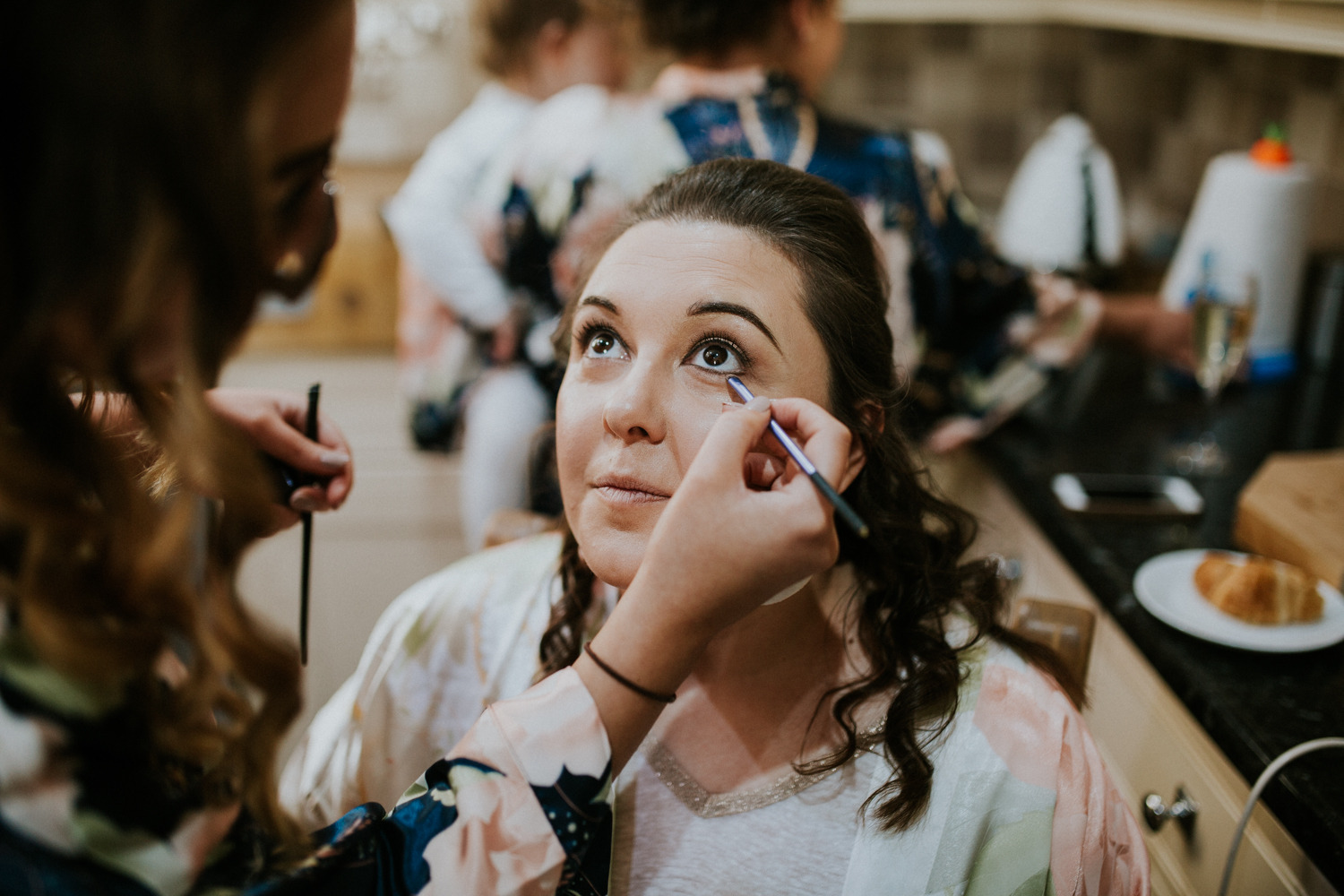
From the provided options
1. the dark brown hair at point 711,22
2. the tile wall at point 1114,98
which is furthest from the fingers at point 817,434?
the tile wall at point 1114,98

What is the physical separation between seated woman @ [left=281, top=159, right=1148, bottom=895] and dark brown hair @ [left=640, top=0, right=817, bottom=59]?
623 mm

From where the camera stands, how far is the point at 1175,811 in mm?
1104

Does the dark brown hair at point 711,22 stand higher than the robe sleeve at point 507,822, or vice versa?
the dark brown hair at point 711,22

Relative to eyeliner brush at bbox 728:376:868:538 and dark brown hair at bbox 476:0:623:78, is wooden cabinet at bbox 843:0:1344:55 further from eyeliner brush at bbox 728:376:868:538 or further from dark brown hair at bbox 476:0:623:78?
eyeliner brush at bbox 728:376:868:538

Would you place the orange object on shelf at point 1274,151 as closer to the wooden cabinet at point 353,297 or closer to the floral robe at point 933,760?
the floral robe at point 933,760

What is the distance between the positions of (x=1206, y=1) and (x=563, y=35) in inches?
48.5

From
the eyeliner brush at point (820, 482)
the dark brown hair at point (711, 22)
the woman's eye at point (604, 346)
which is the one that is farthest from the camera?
the dark brown hair at point (711, 22)

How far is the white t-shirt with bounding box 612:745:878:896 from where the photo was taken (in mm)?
908

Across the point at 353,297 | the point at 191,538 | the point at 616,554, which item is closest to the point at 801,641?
the point at 616,554

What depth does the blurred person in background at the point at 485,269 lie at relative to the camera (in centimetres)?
207

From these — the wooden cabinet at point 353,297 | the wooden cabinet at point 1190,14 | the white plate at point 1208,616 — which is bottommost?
the wooden cabinet at point 353,297

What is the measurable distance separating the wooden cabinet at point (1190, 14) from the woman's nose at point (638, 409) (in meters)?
1.18

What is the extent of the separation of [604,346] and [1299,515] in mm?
988

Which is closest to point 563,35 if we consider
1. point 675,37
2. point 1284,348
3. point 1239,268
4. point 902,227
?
point 675,37
